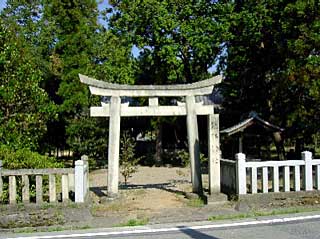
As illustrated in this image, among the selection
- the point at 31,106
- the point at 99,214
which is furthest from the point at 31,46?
the point at 99,214

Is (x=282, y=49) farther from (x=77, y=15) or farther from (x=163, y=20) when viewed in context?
(x=77, y=15)

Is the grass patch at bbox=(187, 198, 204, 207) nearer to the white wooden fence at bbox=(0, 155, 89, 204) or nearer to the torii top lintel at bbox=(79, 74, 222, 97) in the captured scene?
the white wooden fence at bbox=(0, 155, 89, 204)

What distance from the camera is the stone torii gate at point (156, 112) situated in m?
12.1

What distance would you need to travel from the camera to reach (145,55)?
2630cm

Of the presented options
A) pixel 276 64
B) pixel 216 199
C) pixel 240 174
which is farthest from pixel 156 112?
pixel 276 64

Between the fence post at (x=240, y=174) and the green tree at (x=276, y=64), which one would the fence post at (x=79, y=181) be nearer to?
the fence post at (x=240, y=174)

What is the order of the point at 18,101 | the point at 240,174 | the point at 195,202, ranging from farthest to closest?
the point at 18,101
the point at 195,202
the point at 240,174

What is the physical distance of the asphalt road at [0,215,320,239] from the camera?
7.52 meters

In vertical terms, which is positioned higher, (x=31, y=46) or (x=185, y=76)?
(x=31, y=46)

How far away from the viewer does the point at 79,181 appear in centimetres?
983

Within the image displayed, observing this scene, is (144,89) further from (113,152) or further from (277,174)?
(277,174)

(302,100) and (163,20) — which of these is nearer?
(302,100)

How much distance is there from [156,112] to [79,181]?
3.70 metres

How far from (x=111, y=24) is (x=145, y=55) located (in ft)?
9.69
